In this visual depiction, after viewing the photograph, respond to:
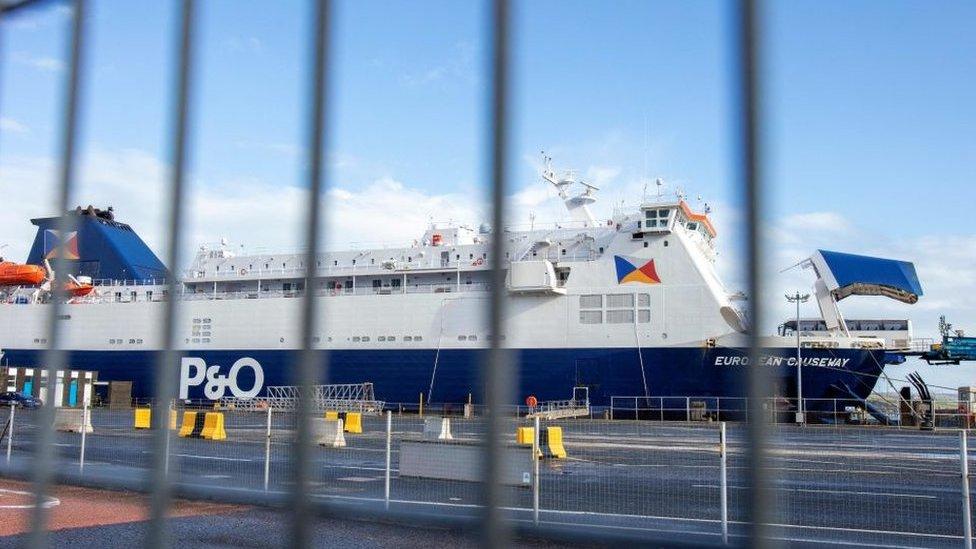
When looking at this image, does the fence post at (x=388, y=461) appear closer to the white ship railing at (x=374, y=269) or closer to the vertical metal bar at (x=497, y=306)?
the vertical metal bar at (x=497, y=306)

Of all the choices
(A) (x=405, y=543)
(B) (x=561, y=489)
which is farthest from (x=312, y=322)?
(B) (x=561, y=489)

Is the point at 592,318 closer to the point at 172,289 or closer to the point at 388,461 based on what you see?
the point at 388,461

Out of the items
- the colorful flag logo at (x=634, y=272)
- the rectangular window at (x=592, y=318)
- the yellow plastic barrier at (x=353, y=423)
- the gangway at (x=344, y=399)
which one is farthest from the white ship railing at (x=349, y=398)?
the colorful flag logo at (x=634, y=272)

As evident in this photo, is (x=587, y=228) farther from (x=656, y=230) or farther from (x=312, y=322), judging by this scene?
(x=312, y=322)

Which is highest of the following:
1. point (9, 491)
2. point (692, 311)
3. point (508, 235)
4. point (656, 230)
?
point (656, 230)

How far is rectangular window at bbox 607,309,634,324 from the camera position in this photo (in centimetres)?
2644

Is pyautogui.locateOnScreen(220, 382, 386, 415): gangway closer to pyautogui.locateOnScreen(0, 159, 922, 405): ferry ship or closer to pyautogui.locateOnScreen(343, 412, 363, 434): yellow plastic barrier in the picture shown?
pyautogui.locateOnScreen(0, 159, 922, 405): ferry ship

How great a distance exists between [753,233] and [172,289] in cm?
148

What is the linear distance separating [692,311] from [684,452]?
13.7 metres

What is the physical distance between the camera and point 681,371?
2570 centimetres

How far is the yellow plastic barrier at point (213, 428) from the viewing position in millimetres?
16703

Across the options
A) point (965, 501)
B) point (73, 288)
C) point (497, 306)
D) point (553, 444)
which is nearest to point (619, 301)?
point (553, 444)

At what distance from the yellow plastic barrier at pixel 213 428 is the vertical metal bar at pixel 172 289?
50.8 ft

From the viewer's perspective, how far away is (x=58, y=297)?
7.81ft
